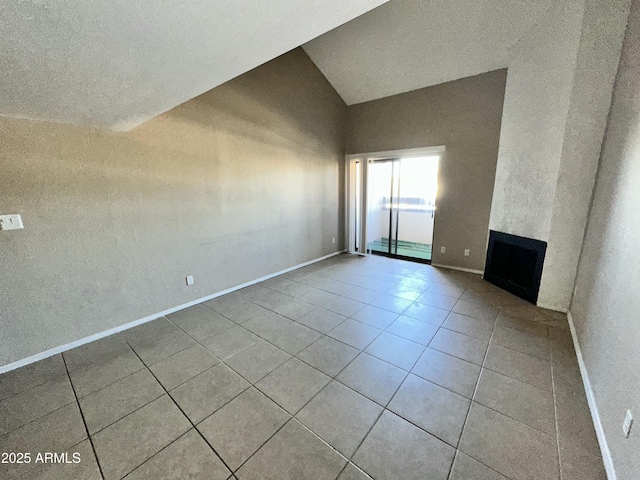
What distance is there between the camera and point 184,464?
1312 millimetres


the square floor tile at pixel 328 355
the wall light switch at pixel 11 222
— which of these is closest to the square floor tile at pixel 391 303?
the square floor tile at pixel 328 355

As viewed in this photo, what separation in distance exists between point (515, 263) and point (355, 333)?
2.49 metres

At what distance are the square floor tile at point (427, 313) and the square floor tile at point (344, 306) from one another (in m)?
0.56

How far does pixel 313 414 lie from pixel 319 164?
4066 millimetres

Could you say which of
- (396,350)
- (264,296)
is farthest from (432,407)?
(264,296)

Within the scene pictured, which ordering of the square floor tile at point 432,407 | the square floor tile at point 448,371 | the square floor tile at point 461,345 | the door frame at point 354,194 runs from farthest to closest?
1. the door frame at point 354,194
2. the square floor tile at point 461,345
3. the square floor tile at point 448,371
4. the square floor tile at point 432,407

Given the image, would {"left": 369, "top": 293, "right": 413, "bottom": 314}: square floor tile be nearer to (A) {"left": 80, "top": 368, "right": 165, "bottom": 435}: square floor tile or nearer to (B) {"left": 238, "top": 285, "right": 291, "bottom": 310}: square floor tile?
(B) {"left": 238, "top": 285, "right": 291, "bottom": 310}: square floor tile

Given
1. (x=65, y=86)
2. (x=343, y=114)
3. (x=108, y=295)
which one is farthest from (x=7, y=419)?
(x=343, y=114)

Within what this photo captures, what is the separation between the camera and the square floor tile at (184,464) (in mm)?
1259

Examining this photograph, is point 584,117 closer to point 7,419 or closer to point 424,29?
point 424,29

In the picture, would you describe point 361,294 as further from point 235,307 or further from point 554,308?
point 554,308

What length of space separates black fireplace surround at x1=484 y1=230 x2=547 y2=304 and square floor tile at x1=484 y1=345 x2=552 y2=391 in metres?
1.31

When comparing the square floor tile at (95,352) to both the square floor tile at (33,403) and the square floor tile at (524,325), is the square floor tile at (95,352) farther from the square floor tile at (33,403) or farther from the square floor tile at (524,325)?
the square floor tile at (524,325)

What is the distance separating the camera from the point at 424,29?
3.25 m
